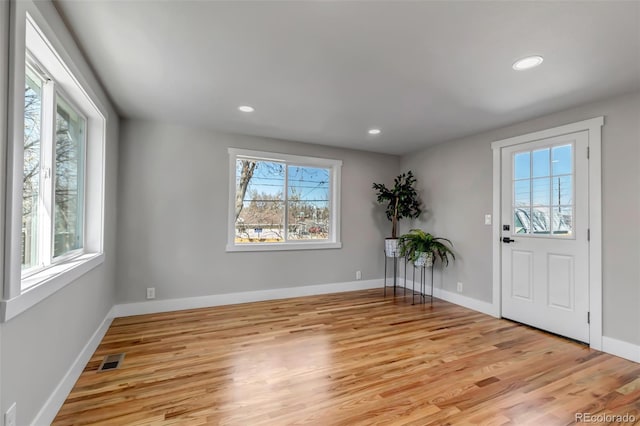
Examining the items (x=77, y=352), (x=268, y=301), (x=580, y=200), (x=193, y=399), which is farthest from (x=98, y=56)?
(x=580, y=200)

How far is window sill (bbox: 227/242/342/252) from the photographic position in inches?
162

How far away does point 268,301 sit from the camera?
4.22 metres

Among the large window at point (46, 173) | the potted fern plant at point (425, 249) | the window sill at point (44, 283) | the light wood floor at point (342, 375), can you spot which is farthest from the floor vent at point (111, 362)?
the potted fern plant at point (425, 249)

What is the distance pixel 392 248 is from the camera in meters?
4.74

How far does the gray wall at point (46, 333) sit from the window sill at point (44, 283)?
0.19 feet

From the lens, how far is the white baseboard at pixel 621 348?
259cm

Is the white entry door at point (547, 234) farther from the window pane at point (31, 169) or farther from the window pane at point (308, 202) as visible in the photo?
the window pane at point (31, 169)

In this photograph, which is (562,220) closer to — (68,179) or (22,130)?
(22,130)

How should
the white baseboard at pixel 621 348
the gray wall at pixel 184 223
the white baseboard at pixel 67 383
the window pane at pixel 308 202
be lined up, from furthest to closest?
1. the window pane at pixel 308 202
2. the gray wall at pixel 184 223
3. the white baseboard at pixel 621 348
4. the white baseboard at pixel 67 383

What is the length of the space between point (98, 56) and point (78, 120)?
66 cm

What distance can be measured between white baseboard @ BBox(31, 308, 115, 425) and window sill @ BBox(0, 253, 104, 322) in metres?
0.60

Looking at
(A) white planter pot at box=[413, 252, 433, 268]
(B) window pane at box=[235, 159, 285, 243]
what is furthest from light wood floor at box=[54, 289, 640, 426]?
(B) window pane at box=[235, 159, 285, 243]

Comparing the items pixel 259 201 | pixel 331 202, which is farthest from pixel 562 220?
pixel 259 201

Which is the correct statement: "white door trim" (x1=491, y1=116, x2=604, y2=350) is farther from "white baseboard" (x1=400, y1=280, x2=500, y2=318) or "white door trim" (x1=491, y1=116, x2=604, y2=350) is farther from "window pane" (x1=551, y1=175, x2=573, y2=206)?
"white baseboard" (x1=400, y1=280, x2=500, y2=318)
